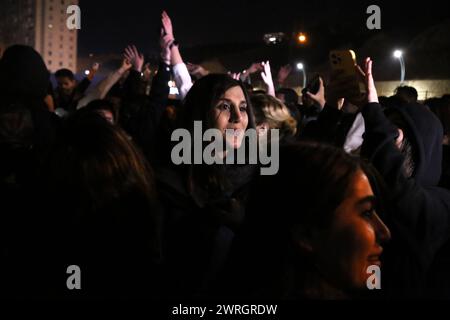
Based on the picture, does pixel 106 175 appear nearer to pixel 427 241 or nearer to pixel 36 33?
pixel 427 241

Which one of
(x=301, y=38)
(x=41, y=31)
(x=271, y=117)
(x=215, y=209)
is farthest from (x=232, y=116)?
(x=41, y=31)

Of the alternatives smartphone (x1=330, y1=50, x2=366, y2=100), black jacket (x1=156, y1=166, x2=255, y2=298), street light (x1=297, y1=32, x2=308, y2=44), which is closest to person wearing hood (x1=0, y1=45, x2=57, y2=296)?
black jacket (x1=156, y1=166, x2=255, y2=298)

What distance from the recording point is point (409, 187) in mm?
2381

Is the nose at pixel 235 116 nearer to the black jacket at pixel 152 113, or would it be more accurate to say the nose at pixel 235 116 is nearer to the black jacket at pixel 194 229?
the black jacket at pixel 194 229

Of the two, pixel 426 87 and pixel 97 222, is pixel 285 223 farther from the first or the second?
pixel 426 87

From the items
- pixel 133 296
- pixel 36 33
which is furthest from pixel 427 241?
pixel 36 33

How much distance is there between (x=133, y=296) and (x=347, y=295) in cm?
83

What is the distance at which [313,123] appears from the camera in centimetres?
470

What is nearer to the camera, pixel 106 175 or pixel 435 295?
pixel 106 175

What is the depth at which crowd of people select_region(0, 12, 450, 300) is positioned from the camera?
61.7 inches

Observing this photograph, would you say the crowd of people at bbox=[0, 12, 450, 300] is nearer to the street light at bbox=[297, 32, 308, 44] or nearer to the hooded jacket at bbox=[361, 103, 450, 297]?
the hooded jacket at bbox=[361, 103, 450, 297]

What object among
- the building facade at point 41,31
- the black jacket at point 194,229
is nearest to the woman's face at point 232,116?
the black jacket at point 194,229

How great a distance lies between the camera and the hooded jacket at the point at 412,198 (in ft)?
7.54

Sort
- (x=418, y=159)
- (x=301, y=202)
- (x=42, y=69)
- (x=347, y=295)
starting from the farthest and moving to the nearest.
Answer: (x=42, y=69), (x=418, y=159), (x=347, y=295), (x=301, y=202)
